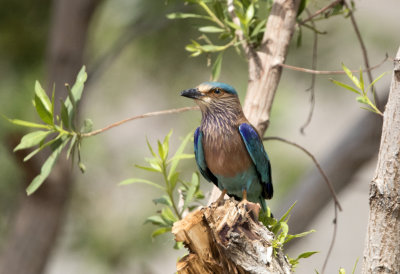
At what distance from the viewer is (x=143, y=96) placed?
7258mm

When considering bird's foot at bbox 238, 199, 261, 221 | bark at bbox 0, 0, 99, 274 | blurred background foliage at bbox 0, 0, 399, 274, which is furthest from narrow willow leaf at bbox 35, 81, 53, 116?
A: blurred background foliage at bbox 0, 0, 399, 274

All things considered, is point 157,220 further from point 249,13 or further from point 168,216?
point 249,13

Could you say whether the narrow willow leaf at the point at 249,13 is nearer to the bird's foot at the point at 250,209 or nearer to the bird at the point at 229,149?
the bird at the point at 229,149

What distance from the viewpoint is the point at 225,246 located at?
5.77ft

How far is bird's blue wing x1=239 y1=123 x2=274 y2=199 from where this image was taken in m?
2.62

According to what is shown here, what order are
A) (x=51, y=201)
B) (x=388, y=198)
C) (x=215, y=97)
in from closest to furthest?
(x=388, y=198), (x=215, y=97), (x=51, y=201)

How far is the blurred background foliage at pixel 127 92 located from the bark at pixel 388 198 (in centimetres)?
383

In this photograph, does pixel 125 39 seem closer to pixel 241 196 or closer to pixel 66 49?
pixel 66 49

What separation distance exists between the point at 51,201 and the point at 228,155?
2678 mm

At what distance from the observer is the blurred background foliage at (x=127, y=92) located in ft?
19.0

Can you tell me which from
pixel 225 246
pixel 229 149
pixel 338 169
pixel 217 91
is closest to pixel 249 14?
pixel 217 91

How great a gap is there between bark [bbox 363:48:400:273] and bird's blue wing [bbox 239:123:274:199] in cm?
90

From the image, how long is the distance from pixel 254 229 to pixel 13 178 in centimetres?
490

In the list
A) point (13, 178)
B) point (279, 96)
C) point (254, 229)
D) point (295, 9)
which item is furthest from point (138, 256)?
point (254, 229)
